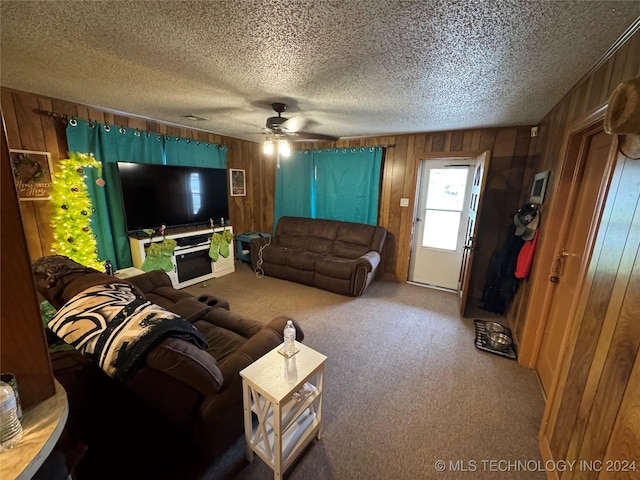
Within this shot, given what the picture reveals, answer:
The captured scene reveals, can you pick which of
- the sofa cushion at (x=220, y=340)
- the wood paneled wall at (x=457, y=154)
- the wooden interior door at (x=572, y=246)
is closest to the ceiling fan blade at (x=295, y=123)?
the wood paneled wall at (x=457, y=154)

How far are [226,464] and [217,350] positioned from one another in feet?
2.00

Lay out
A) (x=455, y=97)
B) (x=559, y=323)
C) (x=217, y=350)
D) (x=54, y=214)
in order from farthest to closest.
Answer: (x=54, y=214) < (x=455, y=97) < (x=559, y=323) < (x=217, y=350)

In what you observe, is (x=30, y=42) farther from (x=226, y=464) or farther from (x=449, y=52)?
(x=226, y=464)

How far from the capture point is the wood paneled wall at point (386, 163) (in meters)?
2.54

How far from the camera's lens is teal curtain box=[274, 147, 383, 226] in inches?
166

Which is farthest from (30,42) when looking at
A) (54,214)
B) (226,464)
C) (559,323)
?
(559,323)

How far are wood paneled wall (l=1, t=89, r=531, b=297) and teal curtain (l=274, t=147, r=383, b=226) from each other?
178mm

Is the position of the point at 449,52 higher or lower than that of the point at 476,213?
higher

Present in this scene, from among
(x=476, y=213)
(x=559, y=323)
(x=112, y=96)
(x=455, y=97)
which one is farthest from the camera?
(x=476, y=213)

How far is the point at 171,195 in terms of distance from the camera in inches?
143

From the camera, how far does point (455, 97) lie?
2.24 m

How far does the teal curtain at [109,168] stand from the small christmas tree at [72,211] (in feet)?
0.59

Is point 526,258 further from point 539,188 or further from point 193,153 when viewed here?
point 193,153

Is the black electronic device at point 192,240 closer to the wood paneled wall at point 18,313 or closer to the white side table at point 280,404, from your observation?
the white side table at point 280,404
